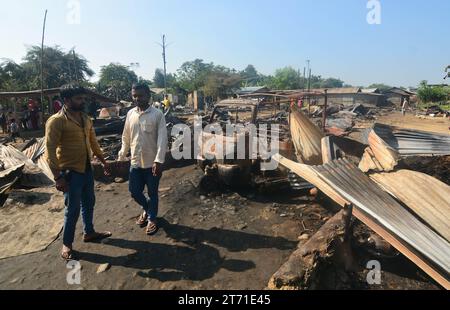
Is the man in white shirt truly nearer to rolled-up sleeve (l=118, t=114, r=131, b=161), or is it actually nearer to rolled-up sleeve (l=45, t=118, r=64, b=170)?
rolled-up sleeve (l=118, t=114, r=131, b=161)

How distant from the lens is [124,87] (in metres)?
31.2

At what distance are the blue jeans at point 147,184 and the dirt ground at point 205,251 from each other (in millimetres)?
335

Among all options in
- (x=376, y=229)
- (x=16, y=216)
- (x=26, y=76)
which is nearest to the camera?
(x=376, y=229)

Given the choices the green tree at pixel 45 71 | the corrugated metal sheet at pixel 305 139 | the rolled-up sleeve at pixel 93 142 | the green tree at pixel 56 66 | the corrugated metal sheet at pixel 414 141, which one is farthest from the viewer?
the green tree at pixel 56 66

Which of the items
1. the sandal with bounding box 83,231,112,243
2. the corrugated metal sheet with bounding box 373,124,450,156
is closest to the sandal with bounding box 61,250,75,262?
the sandal with bounding box 83,231,112,243

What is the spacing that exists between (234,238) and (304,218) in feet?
3.50

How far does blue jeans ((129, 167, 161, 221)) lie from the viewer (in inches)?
138

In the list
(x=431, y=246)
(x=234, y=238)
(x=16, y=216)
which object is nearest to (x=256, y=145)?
(x=234, y=238)

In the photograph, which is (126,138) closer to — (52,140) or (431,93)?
(52,140)

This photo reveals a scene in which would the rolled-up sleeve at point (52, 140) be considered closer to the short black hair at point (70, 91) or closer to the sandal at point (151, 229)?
the short black hair at point (70, 91)

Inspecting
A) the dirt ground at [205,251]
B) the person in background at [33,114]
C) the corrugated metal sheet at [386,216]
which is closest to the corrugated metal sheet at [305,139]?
the dirt ground at [205,251]

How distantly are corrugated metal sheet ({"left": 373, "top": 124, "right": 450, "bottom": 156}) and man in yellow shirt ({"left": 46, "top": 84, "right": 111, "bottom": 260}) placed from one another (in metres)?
4.08

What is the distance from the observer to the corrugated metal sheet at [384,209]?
8.20 ft
